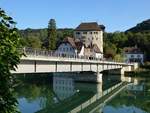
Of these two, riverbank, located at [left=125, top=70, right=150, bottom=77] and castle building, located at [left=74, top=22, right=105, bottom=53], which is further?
castle building, located at [left=74, top=22, right=105, bottom=53]

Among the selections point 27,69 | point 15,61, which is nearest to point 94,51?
point 27,69

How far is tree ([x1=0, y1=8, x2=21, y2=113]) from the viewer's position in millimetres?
5305

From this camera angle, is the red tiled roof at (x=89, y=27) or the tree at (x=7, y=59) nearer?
the tree at (x=7, y=59)

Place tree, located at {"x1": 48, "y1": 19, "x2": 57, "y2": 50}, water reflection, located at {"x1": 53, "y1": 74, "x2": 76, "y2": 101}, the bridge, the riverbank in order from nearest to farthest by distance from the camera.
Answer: the bridge → water reflection, located at {"x1": 53, "y1": 74, "x2": 76, "y2": 101} → the riverbank → tree, located at {"x1": 48, "y1": 19, "x2": 57, "y2": 50}

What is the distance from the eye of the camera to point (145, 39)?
477 feet

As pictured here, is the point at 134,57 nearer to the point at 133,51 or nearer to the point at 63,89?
the point at 133,51

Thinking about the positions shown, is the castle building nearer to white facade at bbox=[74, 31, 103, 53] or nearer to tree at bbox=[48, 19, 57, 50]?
white facade at bbox=[74, 31, 103, 53]

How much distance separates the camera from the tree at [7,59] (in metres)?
5.30

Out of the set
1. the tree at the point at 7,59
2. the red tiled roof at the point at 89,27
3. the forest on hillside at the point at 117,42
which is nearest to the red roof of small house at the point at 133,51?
the forest on hillside at the point at 117,42

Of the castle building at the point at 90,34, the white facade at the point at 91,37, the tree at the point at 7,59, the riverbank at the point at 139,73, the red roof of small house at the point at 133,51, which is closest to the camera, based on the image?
the tree at the point at 7,59

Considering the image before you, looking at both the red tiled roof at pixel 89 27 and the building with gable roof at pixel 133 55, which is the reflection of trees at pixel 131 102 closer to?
the building with gable roof at pixel 133 55

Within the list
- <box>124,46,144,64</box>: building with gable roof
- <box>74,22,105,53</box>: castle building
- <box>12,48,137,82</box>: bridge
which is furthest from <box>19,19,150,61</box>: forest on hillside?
<box>12,48,137,82</box>: bridge

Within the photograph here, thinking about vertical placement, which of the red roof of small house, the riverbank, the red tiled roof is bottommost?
the riverbank

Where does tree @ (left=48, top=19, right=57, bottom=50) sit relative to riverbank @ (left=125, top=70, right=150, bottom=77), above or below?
above
